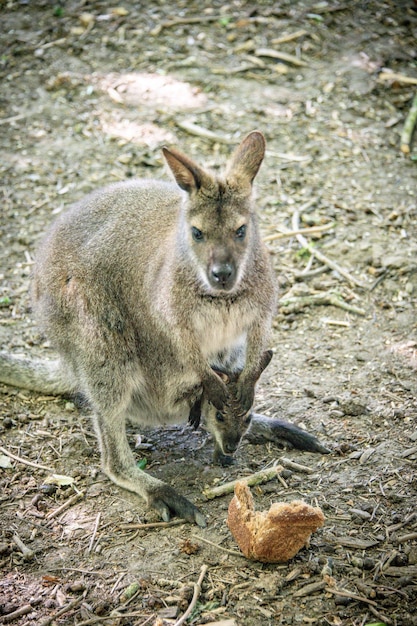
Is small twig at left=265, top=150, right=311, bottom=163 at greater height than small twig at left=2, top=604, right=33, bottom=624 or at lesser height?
lesser

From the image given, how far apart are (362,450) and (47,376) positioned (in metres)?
2.10

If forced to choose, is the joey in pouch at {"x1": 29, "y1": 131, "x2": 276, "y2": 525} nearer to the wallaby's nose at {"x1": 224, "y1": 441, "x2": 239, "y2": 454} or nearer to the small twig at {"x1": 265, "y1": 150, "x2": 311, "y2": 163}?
the wallaby's nose at {"x1": 224, "y1": 441, "x2": 239, "y2": 454}

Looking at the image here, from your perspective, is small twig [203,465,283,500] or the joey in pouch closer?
the joey in pouch

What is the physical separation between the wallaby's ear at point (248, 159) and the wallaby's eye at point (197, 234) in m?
0.34

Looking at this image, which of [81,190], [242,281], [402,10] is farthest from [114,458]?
[402,10]

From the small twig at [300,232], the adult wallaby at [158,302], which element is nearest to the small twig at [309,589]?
the adult wallaby at [158,302]

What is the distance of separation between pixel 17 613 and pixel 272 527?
123 cm

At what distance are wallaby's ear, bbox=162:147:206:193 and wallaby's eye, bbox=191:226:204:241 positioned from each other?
0.69 ft

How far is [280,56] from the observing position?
310 inches

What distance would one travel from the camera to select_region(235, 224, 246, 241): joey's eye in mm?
3952

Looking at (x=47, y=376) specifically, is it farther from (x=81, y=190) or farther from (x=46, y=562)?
(x=81, y=190)

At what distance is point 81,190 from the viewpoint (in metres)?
6.67


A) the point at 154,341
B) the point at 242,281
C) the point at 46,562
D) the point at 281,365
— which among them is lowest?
the point at 281,365

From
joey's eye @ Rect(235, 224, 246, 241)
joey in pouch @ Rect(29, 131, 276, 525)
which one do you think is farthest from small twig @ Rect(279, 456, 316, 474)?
joey's eye @ Rect(235, 224, 246, 241)
